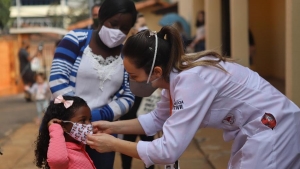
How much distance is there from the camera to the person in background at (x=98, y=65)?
182 inches

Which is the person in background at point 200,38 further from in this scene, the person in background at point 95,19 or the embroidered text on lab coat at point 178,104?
the embroidered text on lab coat at point 178,104

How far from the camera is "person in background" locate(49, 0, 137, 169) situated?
15.2ft

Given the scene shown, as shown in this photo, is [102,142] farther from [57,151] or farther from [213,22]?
[213,22]

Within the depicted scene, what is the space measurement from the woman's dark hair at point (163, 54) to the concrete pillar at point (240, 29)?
265 inches

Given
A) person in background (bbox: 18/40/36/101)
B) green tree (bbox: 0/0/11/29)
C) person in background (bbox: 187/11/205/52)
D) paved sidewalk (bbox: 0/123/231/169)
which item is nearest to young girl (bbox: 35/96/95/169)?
paved sidewalk (bbox: 0/123/231/169)

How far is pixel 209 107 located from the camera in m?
3.32

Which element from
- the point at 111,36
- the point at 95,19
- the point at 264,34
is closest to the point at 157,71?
the point at 111,36

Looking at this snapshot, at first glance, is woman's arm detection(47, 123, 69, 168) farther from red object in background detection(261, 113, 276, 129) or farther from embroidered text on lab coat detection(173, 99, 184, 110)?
red object in background detection(261, 113, 276, 129)

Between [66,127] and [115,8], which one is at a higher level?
[115,8]

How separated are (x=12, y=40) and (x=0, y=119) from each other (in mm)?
10306

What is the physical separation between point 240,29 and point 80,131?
6.57m

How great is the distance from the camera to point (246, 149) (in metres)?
3.41

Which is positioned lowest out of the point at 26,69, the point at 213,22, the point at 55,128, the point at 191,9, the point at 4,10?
the point at 26,69

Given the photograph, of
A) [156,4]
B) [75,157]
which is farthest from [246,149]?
[156,4]
